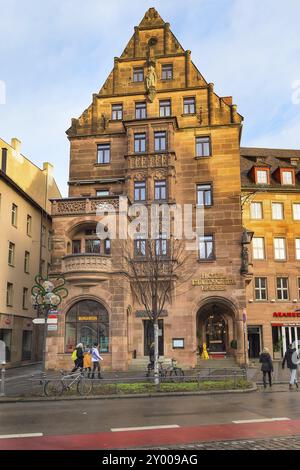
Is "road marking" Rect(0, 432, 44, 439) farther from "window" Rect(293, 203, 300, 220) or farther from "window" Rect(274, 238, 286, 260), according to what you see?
"window" Rect(293, 203, 300, 220)

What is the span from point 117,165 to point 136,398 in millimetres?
19795

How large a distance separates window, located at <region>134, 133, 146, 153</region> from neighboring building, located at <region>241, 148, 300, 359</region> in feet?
38.3

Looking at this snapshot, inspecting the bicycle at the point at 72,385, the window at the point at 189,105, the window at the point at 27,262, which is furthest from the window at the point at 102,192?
the bicycle at the point at 72,385

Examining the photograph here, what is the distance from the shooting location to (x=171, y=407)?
14641 millimetres

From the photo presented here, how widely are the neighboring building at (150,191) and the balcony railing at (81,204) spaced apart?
6 centimetres

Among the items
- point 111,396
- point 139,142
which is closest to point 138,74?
point 139,142

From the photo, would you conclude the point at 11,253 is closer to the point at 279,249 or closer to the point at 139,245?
the point at 139,245

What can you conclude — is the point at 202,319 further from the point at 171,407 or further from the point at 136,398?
the point at 171,407

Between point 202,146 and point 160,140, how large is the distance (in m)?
3.05

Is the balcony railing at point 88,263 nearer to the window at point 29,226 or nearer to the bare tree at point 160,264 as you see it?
the bare tree at point 160,264

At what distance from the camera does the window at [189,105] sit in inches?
1350

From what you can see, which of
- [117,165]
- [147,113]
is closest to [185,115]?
[147,113]

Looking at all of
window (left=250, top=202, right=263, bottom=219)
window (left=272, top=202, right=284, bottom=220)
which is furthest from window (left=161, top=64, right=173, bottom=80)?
window (left=272, top=202, right=284, bottom=220)
